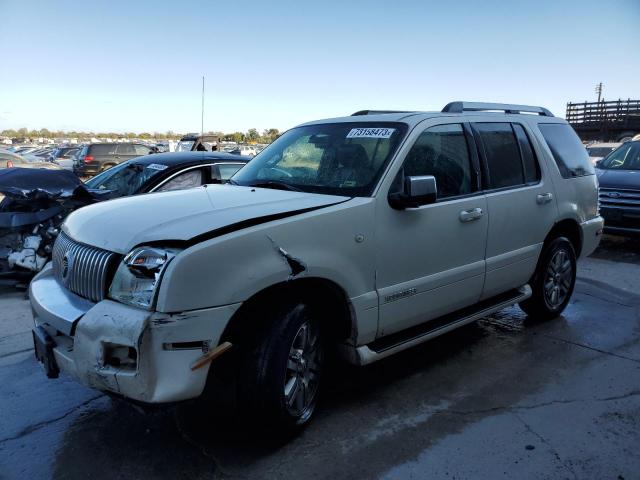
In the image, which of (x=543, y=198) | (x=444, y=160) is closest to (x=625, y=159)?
(x=543, y=198)

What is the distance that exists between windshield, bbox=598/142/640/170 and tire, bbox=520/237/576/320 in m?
5.11

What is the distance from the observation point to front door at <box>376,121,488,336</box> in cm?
350

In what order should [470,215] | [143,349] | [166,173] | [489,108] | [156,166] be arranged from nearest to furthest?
[143,349]
[470,215]
[489,108]
[166,173]
[156,166]

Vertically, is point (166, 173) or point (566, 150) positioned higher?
point (566, 150)

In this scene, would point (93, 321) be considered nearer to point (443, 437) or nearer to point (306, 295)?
point (306, 295)

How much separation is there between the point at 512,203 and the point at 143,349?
3.17 metres

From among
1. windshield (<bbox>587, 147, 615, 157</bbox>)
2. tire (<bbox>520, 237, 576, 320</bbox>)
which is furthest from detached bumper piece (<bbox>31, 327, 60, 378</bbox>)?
windshield (<bbox>587, 147, 615, 157</bbox>)

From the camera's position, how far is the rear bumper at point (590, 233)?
5410mm

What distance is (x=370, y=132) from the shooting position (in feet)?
12.9

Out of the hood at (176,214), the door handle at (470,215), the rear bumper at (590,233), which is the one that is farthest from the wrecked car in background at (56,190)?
the rear bumper at (590,233)

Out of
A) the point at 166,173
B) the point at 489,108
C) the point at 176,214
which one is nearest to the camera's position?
the point at 176,214

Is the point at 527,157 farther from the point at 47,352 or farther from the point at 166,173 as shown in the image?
the point at 166,173

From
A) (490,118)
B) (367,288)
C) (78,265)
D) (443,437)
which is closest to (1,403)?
(78,265)

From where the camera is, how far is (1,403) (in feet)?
11.8
